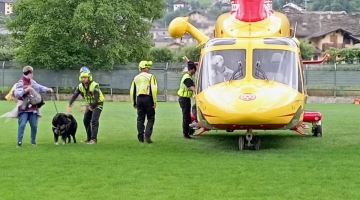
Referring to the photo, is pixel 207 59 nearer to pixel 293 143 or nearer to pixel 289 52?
pixel 289 52

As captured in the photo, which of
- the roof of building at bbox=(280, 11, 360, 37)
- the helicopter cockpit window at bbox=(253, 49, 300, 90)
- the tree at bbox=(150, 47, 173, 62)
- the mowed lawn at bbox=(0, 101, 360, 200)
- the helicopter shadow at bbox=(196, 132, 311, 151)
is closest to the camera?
the mowed lawn at bbox=(0, 101, 360, 200)

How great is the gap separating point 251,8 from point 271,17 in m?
0.61

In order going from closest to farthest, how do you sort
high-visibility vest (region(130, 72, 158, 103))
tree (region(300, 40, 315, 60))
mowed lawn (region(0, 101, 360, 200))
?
mowed lawn (region(0, 101, 360, 200)) → high-visibility vest (region(130, 72, 158, 103)) → tree (region(300, 40, 315, 60))

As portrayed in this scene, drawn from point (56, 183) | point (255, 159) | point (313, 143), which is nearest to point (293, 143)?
point (313, 143)

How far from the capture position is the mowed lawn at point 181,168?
10344 millimetres

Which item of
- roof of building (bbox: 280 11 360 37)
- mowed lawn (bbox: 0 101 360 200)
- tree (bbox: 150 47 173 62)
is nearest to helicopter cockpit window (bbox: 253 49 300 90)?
mowed lawn (bbox: 0 101 360 200)

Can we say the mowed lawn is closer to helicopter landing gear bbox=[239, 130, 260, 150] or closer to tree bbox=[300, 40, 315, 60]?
helicopter landing gear bbox=[239, 130, 260, 150]

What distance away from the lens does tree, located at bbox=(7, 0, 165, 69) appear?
152 feet

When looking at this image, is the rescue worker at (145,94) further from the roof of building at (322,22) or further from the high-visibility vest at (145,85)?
the roof of building at (322,22)

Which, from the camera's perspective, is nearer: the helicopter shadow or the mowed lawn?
the mowed lawn

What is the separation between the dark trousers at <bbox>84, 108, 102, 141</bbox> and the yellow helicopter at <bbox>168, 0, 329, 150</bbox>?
7.33 feet

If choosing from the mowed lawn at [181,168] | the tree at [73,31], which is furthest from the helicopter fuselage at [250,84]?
the tree at [73,31]

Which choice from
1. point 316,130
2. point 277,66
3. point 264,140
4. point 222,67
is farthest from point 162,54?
point 277,66

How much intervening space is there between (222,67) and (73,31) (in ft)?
108
